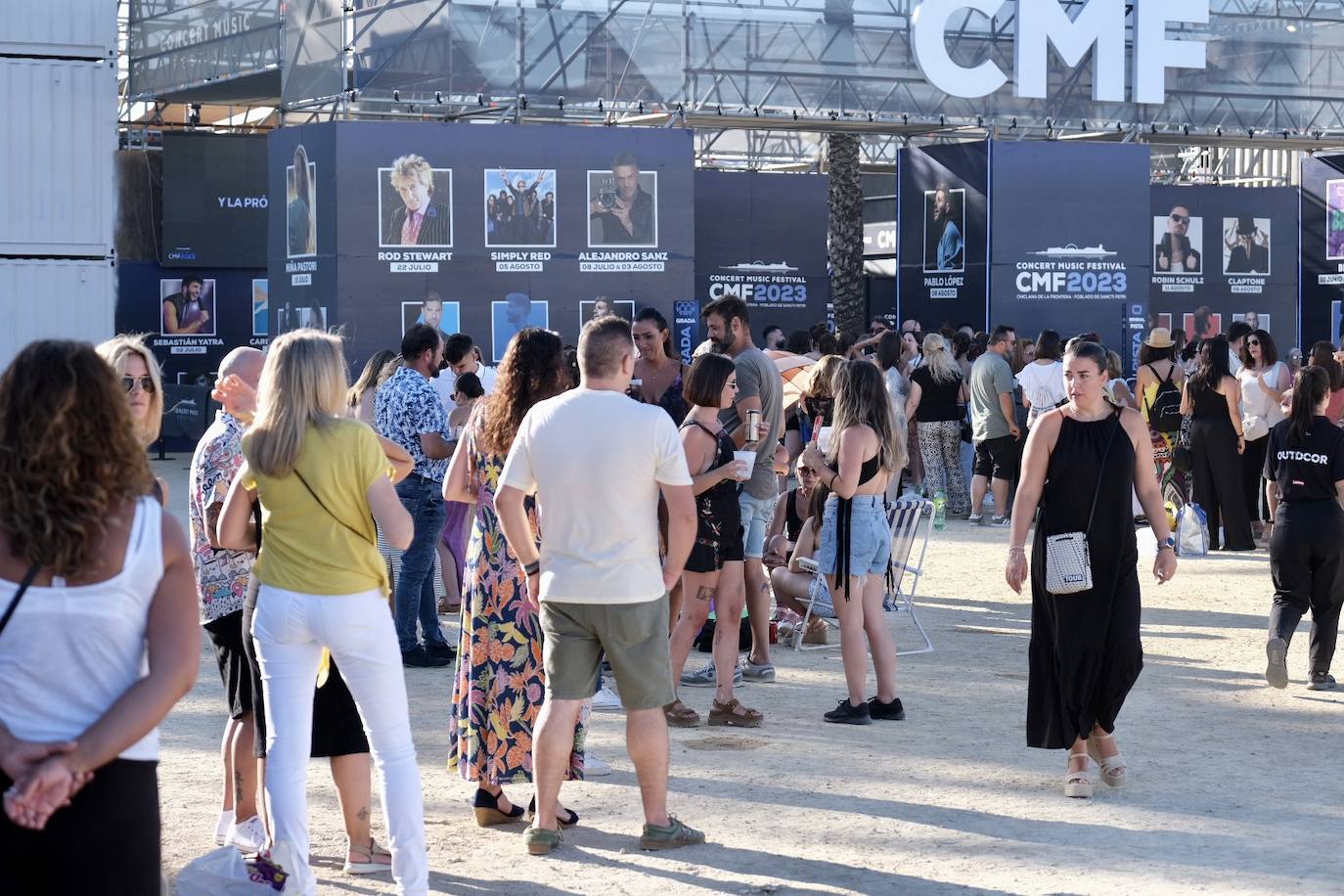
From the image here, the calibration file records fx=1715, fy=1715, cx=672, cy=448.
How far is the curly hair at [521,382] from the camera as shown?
575 centimetres

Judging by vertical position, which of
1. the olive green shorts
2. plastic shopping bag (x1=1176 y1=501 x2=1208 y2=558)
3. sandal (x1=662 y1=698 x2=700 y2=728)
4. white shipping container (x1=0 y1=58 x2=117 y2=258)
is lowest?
sandal (x1=662 y1=698 x2=700 y2=728)

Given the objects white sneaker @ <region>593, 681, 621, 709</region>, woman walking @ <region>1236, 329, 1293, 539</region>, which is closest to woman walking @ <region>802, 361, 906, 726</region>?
white sneaker @ <region>593, 681, 621, 709</region>

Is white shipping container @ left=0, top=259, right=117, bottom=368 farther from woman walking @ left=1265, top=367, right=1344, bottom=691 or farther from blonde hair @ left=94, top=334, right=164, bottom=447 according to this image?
woman walking @ left=1265, top=367, right=1344, bottom=691

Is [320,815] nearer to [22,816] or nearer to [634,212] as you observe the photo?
[22,816]

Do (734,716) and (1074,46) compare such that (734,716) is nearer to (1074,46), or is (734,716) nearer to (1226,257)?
(1074,46)

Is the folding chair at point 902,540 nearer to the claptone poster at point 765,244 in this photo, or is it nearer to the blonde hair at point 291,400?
the blonde hair at point 291,400

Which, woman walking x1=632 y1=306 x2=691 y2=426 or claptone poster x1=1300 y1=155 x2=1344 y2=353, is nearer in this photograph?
woman walking x1=632 y1=306 x2=691 y2=426

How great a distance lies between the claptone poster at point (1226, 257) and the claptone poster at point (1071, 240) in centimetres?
582

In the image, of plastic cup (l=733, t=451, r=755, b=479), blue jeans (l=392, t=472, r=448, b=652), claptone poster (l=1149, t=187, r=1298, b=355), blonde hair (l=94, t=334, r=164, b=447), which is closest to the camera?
blonde hair (l=94, t=334, r=164, b=447)

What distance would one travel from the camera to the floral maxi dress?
229 inches

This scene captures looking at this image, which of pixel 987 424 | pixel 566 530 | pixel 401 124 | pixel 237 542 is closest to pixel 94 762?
pixel 237 542

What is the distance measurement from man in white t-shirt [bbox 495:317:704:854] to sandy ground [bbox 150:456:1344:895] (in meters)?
0.45

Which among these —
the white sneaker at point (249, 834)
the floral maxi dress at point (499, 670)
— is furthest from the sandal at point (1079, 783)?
the white sneaker at point (249, 834)

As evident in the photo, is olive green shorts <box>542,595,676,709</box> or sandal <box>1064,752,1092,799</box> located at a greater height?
olive green shorts <box>542,595,676,709</box>
